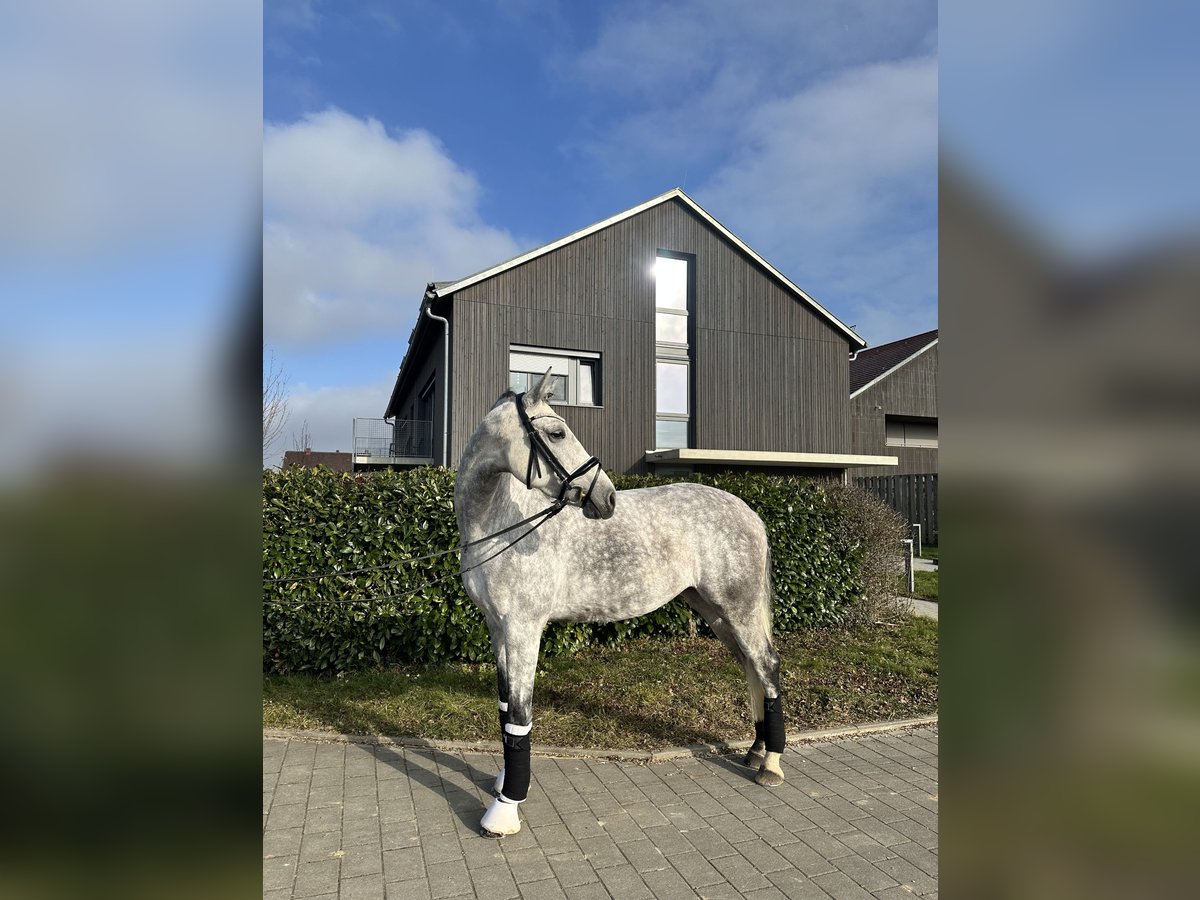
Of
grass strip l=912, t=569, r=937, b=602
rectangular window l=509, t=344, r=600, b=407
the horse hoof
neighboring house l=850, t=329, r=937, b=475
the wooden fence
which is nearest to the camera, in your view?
the horse hoof

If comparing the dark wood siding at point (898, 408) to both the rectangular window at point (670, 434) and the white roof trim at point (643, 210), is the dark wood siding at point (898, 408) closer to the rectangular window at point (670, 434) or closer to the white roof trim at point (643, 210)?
the white roof trim at point (643, 210)

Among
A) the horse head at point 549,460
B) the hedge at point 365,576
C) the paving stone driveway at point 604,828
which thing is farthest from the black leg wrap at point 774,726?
the hedge at point 365,576

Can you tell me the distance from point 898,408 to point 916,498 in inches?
312

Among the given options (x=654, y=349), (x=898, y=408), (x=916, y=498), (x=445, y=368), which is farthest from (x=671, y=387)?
(x=898, y=408)

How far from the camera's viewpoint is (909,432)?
21.2 meters

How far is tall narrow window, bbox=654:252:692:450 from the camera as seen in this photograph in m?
15.9

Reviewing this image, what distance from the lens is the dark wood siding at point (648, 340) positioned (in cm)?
1420

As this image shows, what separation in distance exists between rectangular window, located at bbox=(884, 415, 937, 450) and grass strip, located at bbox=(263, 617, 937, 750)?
15.3 meters

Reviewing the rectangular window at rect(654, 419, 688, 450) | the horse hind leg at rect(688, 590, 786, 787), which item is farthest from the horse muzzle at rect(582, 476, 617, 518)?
the rectangular window at rect(654, 419, 688, 450)

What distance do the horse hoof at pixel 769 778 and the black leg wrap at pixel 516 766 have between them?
143 centimetres

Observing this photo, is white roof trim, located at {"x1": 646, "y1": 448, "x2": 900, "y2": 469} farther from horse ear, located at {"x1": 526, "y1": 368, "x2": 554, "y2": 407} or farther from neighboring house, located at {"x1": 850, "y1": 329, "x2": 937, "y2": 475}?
horse ear, located at {"x1": 526, "y1": 368, "x2": 554, "y2": 407}

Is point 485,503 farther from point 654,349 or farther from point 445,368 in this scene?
point 654,349
